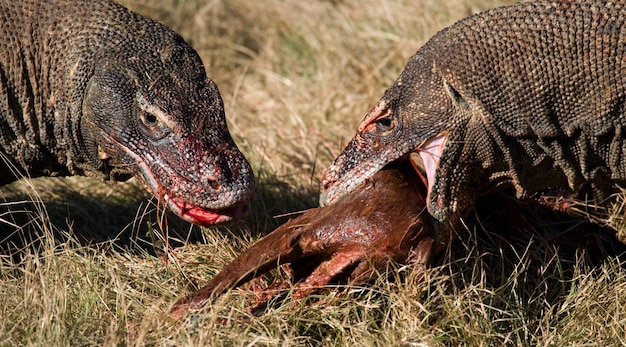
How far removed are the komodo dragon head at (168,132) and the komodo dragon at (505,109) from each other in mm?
541

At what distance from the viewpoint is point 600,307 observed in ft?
15.3

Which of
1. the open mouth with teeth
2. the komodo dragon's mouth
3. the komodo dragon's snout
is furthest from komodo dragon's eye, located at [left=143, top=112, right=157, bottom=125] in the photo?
the open mouth with teeth

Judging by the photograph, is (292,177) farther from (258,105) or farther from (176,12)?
(176,12)

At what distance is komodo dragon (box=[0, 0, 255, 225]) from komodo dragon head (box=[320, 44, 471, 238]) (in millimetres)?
515

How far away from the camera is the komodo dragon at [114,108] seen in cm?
448

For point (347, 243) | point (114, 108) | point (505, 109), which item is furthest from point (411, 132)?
point (114, 108)

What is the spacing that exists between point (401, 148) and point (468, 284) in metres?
0.73

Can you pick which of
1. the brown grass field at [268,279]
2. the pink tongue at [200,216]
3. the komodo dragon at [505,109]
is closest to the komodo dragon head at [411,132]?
the komodo dragon at [505,109]

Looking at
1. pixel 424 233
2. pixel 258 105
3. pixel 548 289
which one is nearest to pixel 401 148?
pixel 424 233

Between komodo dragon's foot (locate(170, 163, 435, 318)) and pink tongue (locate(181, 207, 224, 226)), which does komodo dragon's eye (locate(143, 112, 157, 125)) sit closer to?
pink tongue (locate(181, 207, 224, 226))

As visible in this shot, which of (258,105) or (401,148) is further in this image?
(258,105)

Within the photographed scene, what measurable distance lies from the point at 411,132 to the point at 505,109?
0.45 m

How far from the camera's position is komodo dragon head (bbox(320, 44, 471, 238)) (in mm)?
4516

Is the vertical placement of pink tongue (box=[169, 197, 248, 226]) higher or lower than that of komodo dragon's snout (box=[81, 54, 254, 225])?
lower
